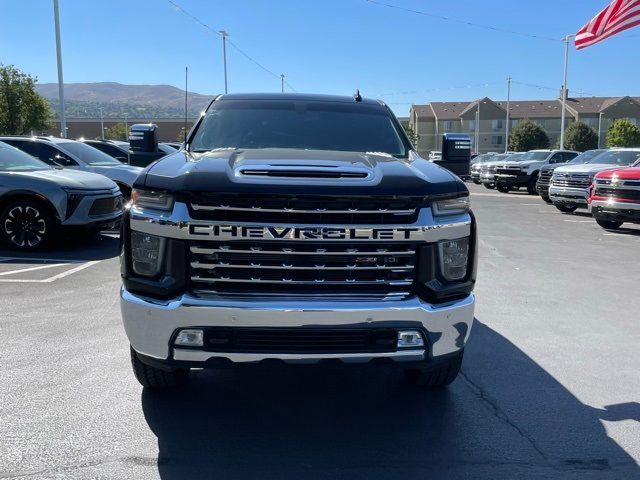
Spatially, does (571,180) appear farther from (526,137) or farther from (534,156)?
(526,137)

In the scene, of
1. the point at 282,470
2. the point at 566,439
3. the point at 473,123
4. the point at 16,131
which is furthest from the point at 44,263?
the point at 473,123

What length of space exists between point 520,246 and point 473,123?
8907cm

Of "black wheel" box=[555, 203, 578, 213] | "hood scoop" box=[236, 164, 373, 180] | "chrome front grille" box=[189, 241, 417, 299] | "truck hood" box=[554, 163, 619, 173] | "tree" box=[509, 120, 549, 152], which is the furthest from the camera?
"tree" box=[509, 120, 549, 152]

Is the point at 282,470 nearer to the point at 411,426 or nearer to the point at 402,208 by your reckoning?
the point at 411,426

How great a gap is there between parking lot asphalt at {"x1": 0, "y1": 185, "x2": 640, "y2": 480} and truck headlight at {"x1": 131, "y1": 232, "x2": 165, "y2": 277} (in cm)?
98

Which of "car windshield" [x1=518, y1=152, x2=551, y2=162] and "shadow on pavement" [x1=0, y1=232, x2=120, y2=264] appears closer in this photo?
"shadow on pavement" [x1=0, y1=232, x2=120, y2=264]

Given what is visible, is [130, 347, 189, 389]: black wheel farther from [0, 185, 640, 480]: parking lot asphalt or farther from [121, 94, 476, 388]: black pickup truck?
[121, 94, 476, 388]: black pickup truck

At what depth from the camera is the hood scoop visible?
10.6 feet

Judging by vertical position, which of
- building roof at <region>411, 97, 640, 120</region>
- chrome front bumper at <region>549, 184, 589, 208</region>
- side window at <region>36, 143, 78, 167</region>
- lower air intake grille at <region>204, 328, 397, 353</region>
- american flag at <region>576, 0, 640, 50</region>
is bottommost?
chrome front bumper at <region>549, 184, 589, 208</region>

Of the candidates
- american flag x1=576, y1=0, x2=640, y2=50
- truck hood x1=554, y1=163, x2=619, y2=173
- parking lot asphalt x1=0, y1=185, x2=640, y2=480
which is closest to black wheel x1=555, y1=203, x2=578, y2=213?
truck hood x1=554, y1=163, x2=619, y2=173

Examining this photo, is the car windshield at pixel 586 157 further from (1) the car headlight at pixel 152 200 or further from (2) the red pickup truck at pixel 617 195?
(1) the car headlight at pixel 152 200

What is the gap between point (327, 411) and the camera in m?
3.78

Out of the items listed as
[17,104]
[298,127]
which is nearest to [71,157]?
[298,127]

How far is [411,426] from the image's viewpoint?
359 cm
